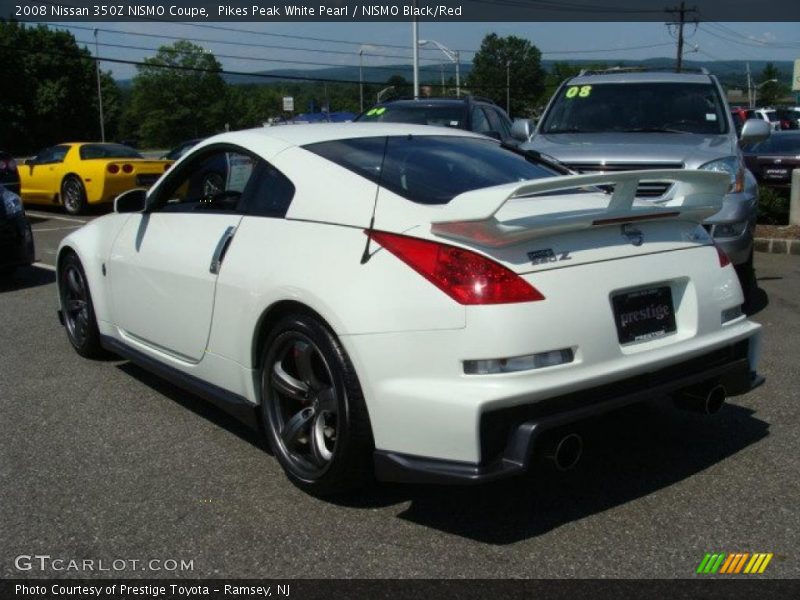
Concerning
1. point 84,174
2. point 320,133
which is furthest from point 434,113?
point 84,174

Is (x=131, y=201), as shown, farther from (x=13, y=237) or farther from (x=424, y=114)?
(x=424, y=114)

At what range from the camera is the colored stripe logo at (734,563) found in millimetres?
3010

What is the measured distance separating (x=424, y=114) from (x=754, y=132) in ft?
15.9

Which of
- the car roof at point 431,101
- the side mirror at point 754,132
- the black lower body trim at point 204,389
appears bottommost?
the black lower body trim at point 204,389

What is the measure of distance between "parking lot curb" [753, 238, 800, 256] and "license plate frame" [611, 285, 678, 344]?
290 inches

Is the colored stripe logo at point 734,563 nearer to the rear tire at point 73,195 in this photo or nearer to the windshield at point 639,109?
A: the windshield at point 639,109

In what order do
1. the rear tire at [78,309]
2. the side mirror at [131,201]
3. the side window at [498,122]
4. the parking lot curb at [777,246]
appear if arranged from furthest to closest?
the side window at [498,122]
the parking lot curb at [777,246]
the rear tire at [78,309]
the side mirror at [131,201]

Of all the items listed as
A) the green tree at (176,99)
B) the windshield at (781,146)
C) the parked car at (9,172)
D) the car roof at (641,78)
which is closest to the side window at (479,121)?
the car roof at (641,78)

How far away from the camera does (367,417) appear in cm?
328

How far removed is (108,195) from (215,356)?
43.1ft

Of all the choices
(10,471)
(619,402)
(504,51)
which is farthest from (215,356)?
(504,51)

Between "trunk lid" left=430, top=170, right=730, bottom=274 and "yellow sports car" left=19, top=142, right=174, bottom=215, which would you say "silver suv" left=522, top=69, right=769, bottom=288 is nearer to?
"trunk lid" left=430, top=170, right=730, bottom=274

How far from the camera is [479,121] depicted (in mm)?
11906

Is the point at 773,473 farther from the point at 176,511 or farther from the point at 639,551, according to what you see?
the point at 176,511
